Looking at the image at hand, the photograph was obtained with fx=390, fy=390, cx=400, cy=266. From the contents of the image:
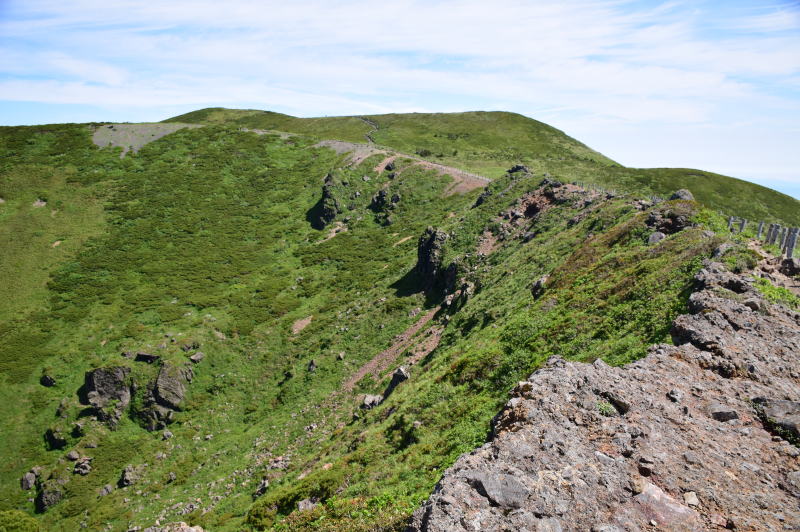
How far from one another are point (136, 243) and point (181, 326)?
2635 cm

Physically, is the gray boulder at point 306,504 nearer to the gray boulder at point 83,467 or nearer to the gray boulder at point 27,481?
the gray boulder at point 83,467

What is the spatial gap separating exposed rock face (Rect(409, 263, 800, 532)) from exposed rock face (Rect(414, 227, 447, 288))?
3094 centimetres

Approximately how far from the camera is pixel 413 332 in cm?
3681

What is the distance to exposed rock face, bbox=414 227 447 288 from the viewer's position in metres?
42.9

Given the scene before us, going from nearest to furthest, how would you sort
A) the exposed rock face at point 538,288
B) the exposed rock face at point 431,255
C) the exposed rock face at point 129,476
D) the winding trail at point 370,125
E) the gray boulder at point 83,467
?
the exposed rock face at point 538,288 < the exposed rock face at point 129,476 < the gray boulder at point 83,467 < the exposed rock face at point 431,255 < the winding trail at point 370,125

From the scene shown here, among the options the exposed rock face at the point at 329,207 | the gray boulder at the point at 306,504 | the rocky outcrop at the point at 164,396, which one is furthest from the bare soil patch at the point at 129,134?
the gray boulder at the point at 306,504

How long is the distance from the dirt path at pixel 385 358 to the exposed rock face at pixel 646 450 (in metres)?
23.0

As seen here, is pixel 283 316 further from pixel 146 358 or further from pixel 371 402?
pixel 371 402

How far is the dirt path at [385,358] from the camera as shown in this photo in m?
33.2

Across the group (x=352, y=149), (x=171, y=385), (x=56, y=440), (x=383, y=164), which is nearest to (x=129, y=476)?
(x=171, y=385)

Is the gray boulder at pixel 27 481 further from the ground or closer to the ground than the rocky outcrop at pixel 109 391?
closer to the ground

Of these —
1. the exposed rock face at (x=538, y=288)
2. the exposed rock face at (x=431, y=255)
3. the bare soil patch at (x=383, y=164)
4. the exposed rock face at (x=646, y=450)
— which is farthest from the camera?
the bare soil patch at (x=383, y=164)

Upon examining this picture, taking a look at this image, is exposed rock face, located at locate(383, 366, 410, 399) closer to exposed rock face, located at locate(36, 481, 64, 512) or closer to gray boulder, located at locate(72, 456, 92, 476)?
gray boulder, located at locate(72, 456, 92, 476)

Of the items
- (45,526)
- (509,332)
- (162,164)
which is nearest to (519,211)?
(509,332)
